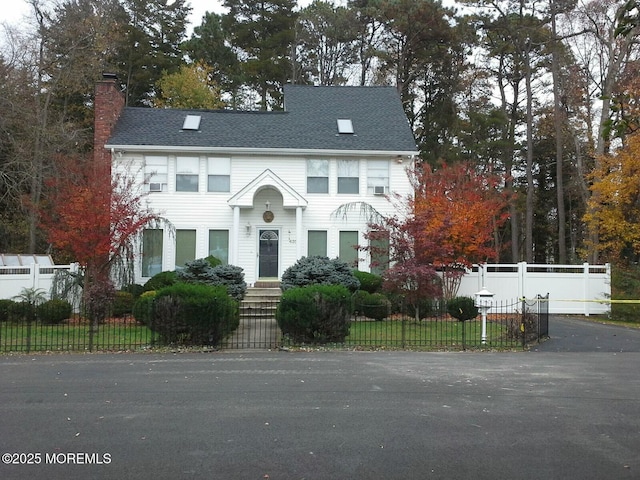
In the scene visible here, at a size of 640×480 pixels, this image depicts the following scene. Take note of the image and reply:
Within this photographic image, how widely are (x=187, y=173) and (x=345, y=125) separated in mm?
6930

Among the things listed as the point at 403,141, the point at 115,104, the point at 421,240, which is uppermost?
the point at 115,104

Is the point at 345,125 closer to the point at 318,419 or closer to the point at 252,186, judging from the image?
the point at 252,186

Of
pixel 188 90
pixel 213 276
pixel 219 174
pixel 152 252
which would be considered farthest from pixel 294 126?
pixel 188 90

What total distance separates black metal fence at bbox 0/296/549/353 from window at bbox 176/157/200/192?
688 cm

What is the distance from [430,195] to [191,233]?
9247mm

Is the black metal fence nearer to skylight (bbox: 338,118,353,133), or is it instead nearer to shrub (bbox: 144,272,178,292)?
shrub (bbox: 144,272,178,292)

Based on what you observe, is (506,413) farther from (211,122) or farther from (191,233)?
(211,122)

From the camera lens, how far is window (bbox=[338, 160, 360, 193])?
879 inches

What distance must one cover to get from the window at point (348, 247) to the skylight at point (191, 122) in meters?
7.52

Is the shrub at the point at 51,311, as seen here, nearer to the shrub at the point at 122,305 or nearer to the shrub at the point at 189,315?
the shrub at the point at 122,305

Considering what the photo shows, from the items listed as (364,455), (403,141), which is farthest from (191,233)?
(364,455)

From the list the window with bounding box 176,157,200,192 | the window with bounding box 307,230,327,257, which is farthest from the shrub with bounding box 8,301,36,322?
the window with bounding box 307,230,327,257

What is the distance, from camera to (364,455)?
523 centimetres

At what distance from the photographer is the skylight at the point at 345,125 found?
921 inches
